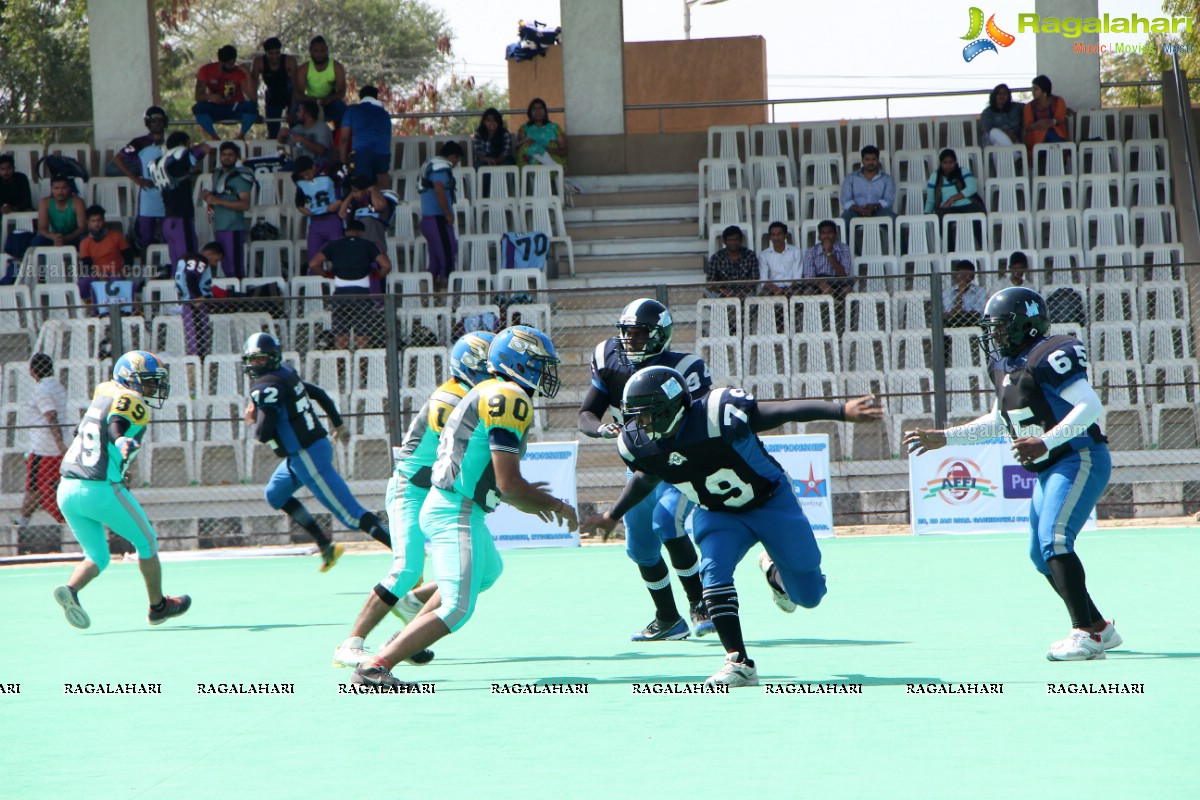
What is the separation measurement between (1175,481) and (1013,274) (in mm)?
2725

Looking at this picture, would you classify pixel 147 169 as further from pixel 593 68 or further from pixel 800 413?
pixel 800 413

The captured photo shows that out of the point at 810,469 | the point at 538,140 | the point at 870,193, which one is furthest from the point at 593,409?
the point at 538,140

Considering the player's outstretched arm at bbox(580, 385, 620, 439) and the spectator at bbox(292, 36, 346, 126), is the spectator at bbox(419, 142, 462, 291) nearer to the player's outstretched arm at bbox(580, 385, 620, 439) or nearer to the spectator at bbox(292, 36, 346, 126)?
the spectator at bbox(292, 36, 346, 126)

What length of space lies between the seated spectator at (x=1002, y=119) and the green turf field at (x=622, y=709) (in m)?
9.51

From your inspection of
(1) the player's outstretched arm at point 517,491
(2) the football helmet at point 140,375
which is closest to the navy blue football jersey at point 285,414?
(2) the football helmet at point 140,375

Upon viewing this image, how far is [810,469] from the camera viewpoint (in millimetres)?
14023

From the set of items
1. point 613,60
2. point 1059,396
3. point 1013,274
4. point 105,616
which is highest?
point 613,60

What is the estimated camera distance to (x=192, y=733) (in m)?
5.97

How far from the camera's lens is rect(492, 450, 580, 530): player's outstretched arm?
640cm

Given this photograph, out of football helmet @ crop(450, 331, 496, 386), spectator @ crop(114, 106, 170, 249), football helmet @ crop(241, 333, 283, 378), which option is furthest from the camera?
spectator @ crop(114, 106, 170, 249)

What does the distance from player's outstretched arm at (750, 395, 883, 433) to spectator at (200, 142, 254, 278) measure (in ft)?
42.0

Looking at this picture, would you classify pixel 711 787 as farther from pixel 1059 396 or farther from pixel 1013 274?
pixel 1013 274

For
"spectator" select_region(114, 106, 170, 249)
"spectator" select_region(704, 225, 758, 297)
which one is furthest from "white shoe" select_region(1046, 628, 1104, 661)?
"spectator" select_region(114, 106, 170, 249)

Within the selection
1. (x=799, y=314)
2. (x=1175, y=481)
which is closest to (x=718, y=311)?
(x=799, y=314)
